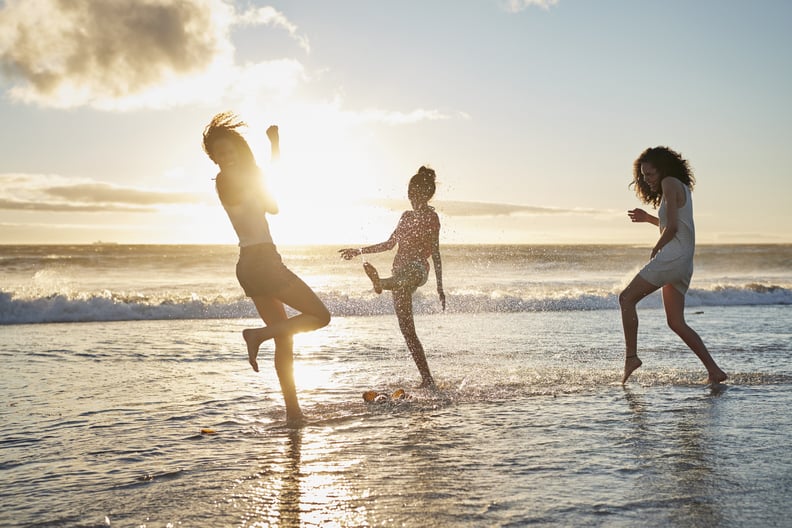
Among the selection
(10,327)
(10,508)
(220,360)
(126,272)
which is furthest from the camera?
(126,272)

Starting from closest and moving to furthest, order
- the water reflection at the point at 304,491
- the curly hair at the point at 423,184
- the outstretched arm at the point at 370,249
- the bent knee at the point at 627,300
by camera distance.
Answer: the water reflection at the point at 304,491
the outstretched arm at the point at 370,249
the bent knee at the point at 627,300
the curly hair at the point at 423,184

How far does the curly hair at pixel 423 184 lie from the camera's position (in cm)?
683

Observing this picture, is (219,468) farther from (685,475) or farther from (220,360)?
(220,360)

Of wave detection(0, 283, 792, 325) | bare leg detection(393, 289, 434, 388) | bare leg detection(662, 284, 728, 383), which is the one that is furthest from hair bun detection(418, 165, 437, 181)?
wave detection(0, 283, 792, 325)

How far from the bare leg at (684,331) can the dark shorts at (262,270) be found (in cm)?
386

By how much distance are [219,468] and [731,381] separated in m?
5.06

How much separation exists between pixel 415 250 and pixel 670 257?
95.6 inches

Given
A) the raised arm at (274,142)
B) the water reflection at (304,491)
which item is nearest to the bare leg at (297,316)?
the water reflection at (304,491)

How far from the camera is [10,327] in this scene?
13836 mm

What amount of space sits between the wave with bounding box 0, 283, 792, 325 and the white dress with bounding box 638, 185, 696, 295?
401 inches

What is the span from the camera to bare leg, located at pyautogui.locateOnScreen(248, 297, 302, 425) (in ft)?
17.3

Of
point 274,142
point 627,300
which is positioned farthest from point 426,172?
point 627,300

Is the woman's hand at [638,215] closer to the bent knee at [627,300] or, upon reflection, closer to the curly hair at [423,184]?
the bent knee at [627,300]

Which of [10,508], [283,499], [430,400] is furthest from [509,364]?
[10,508]
